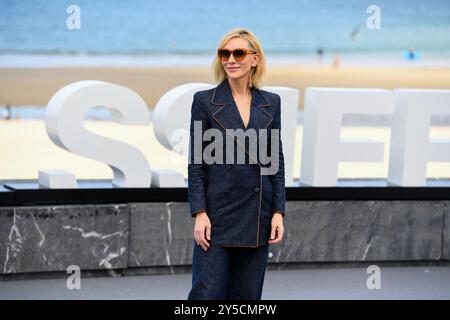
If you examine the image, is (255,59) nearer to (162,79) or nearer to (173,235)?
(173,235)

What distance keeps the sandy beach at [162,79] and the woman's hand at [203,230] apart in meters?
17.0

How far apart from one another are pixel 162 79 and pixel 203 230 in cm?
2492

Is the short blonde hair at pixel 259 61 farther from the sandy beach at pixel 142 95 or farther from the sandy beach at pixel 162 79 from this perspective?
the sandy beach at pixel 162 79

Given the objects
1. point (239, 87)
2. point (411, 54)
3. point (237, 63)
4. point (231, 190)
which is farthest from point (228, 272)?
point (411, 54)

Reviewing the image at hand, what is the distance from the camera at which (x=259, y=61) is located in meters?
5.52

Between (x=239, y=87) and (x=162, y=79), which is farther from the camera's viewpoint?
(x=162, y=79)

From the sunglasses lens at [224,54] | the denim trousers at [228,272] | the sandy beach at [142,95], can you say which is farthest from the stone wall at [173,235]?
the sunglasses lens at [224,54]

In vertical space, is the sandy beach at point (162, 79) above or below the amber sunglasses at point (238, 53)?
below

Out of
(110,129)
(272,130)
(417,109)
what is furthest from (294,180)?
(110,129)

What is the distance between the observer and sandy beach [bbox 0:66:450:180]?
12.1 m

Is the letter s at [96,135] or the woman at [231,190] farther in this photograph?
the letter s at [96,135]

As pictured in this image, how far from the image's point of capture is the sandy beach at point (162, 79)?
24.8 m

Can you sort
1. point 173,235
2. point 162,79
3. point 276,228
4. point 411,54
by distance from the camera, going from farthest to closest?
1. point 411,54
2. point 162,79
3. point 173,235
4. point 276,228

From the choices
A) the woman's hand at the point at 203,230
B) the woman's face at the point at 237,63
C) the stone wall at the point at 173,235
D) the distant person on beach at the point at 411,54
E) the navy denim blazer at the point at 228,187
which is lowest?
the stone wall at the point at 173,235
